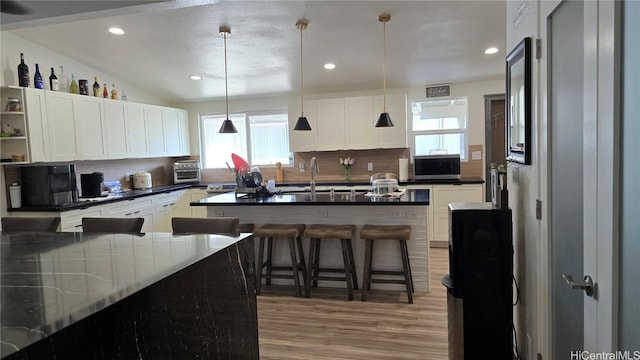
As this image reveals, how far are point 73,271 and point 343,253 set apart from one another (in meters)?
2.46

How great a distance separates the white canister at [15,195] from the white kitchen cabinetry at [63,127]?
0.45m

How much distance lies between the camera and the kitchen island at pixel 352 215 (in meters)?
3.67

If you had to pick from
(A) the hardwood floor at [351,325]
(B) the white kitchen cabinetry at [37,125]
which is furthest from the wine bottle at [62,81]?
(A) the hardwood floor at [351,325]

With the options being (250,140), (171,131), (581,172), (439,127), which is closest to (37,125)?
(171,131)

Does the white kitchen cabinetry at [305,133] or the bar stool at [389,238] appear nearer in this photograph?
the bar stool at [389,238]

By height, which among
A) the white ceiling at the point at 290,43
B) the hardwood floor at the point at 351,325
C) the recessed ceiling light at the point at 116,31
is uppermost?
the recessed ceiling light at the point at 116,31

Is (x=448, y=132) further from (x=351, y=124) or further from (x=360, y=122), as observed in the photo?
(x=351, y=124)

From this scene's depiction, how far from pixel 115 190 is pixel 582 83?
556 cm

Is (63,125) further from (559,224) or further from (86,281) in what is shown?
(559,224)

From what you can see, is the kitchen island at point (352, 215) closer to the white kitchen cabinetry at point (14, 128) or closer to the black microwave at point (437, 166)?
the black microwave at point (437, 166)

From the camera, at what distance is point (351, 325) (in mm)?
3047

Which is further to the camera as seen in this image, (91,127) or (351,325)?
(91,127)

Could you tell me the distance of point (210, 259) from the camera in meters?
1.61

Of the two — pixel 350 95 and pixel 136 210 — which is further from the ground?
pixel 350 95
